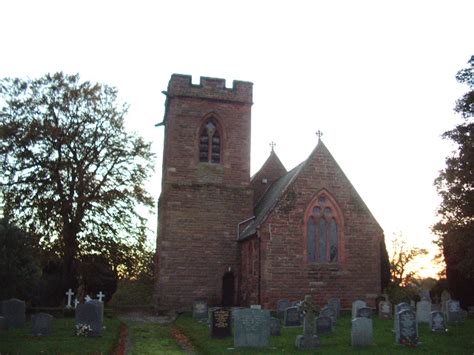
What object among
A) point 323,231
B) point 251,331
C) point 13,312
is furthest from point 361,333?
point 13,312

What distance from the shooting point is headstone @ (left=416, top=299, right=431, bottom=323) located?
1895cm

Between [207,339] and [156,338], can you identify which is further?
[156,338]

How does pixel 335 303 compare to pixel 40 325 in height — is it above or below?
above

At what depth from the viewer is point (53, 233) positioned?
2591 cm

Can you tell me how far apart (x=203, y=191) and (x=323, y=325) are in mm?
11363

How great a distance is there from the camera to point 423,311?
19047mm

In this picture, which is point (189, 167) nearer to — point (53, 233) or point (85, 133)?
point (85, 133)

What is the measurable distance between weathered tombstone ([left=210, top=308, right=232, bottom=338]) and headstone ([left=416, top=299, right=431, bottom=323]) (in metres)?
7.79

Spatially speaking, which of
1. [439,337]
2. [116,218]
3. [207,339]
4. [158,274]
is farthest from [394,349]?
[116,218]

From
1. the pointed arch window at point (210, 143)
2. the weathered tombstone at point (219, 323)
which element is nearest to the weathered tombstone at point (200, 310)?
the weathered tombstone at point (219, 323)

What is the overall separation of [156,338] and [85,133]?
1381cm

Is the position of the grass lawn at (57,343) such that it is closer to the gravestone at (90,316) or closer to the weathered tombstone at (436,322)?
the gravestone at (90,316)

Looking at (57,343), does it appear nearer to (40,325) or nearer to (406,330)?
(40,325)

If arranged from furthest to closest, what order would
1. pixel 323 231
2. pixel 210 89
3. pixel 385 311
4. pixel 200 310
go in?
pixel 210 89, pixel 323 231, pixel 200 310, pixel 385 311
